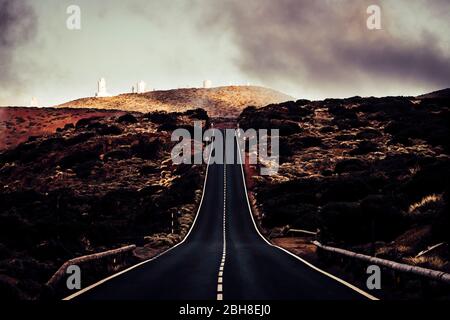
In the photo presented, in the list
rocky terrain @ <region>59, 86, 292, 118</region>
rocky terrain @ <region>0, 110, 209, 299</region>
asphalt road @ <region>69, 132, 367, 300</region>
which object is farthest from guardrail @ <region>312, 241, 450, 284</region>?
rocky terrain @ <region>59, 86, 292, 118</region>

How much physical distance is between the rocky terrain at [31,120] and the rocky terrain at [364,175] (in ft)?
128

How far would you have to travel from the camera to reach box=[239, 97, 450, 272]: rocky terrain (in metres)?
24.7

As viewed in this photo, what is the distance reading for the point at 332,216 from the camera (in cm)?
2911

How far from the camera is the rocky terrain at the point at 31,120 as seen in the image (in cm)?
10738

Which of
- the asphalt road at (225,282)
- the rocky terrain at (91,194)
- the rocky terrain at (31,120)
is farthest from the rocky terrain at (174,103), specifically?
the asphalt road at (225,282)

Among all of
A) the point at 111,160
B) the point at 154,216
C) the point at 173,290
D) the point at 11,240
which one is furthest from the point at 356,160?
the point at 173,290

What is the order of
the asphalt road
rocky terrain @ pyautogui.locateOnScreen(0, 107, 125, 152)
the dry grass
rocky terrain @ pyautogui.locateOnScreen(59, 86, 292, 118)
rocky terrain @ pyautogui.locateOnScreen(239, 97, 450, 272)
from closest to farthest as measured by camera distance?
the asphalt road → rocky terrain @ pyautogui.locateOnScreen(239, 97, 450, 272) → the dry grass → rocky terrain @ pyautogui.locateOnScreen(0, 107, 125, 152) → rocky terrain @ pyautogui.locateOnScreen(59, 86, 292, 118)

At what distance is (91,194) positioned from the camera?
204 ft

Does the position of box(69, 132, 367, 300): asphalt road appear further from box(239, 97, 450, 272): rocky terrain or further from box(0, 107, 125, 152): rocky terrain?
box(0, 107, 125, 152): rocky terrain

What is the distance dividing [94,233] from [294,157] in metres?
47.9

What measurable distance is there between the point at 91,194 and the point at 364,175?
3102cm

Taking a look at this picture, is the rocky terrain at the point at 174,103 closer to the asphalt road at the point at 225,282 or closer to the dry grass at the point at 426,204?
the dry grass at the point at 426,204

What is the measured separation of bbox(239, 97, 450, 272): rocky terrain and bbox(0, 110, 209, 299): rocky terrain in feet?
34.7

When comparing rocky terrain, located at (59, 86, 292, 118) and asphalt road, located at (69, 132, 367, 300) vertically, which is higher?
rocky terrain, located at (59, 86, 292, 118)
